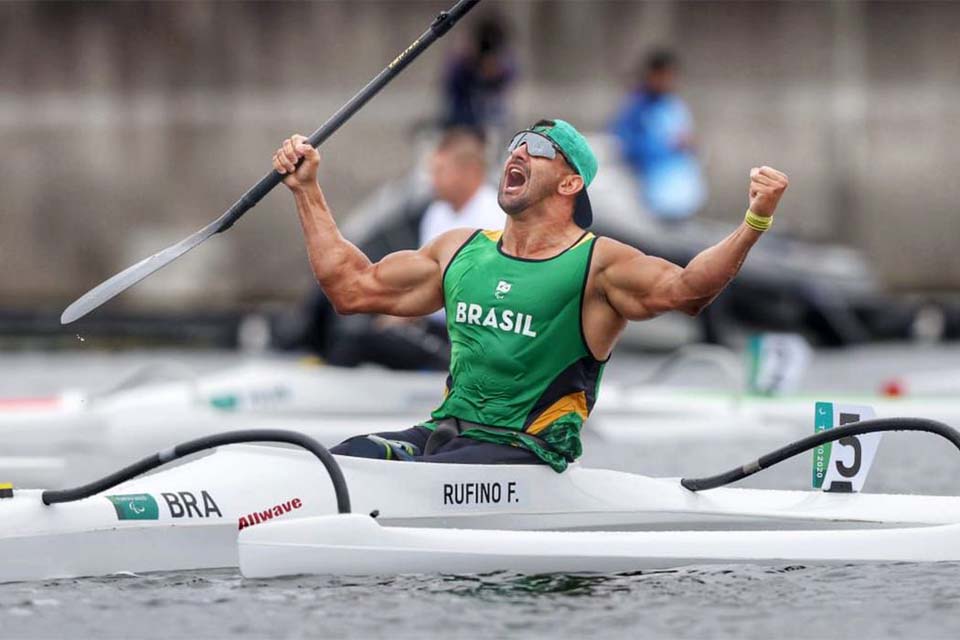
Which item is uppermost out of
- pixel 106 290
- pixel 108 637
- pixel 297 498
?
pixel 106 290

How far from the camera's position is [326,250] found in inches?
323

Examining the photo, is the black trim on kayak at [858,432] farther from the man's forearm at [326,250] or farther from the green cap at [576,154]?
Result: the man's forearm at [326,250]

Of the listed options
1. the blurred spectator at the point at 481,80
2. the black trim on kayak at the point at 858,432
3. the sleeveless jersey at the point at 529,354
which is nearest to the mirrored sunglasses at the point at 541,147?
the sleeveless jersey at the point at 529,354

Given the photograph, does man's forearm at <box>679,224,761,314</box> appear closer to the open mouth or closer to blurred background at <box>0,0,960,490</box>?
the open mouth

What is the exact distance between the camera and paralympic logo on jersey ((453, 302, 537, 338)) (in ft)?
26.2

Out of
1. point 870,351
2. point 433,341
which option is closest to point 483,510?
point 433,341

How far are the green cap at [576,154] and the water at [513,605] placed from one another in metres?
1.30

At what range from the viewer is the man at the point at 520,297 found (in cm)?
795

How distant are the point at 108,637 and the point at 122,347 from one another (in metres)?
13.8

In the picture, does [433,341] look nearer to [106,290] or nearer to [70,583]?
[106,290]

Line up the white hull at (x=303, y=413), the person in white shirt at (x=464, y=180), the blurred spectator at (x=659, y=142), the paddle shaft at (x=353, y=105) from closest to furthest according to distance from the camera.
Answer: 1. the paddle shaft at (x=353, y=105)
2. the person in white shirt at (x=464, y=180)
3. the white hull at (x=303, y=413)
4. the blurred spectator at (x=659, y=142)

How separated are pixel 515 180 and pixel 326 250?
0.72 meters

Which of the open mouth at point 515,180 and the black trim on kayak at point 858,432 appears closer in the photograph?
the black trim on kayak at point 858,432

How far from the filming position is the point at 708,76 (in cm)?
2206
